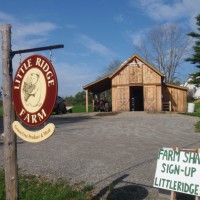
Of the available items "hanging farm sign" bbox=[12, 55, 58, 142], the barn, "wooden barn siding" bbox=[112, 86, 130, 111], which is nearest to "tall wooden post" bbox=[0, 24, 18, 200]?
"hanging farm sign" bbox=[12, 55, 58, 142]

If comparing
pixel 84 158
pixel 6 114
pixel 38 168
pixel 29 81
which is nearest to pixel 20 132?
pixel 6 114

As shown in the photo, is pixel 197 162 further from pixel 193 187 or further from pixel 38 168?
pixel 38 168

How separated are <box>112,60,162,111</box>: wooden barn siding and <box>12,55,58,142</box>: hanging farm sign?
28.3 meters

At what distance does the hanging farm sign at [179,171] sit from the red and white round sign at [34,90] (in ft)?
7.17

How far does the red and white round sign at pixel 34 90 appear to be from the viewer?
5.04m

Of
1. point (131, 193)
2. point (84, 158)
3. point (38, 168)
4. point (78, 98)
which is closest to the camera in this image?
point (131, 193)

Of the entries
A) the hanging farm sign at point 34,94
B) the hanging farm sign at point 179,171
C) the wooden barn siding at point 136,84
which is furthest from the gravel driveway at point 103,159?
the wooden barn siding at point 136,84

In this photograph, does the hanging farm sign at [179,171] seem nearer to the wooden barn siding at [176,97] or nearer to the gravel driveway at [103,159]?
the gravel driveway at [103,159]

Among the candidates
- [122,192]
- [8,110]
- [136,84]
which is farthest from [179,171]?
[136,84]

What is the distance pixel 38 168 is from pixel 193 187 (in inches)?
164

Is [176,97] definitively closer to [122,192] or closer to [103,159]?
[103,159]

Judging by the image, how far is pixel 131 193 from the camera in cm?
679

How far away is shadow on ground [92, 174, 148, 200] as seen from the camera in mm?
6633

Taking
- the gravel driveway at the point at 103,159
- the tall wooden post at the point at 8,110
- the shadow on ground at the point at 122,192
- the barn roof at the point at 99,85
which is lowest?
→ the shadow on ground at the point at 122,192
